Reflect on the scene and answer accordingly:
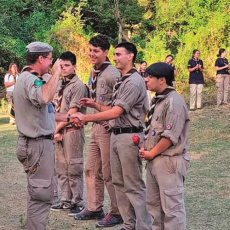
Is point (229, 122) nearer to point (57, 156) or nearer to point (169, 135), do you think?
point (57, 156)

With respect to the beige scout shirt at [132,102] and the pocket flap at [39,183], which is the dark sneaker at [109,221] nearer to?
the beige scout shirt at [132,102]

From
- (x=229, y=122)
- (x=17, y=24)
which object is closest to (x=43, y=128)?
(x=229, y=122)

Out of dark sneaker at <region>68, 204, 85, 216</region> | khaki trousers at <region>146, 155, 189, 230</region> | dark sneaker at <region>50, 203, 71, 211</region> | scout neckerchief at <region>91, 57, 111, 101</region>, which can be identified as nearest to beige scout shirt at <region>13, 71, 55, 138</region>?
khaki trousers at <region>146, 155, 189, 230</region>

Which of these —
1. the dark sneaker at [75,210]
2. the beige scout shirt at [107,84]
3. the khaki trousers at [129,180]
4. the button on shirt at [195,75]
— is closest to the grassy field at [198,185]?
the dark sneaker at [75,210]

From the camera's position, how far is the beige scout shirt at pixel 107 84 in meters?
6.07

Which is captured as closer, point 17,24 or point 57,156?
point 57,156

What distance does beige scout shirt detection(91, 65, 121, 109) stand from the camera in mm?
6070

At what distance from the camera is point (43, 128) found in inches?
191

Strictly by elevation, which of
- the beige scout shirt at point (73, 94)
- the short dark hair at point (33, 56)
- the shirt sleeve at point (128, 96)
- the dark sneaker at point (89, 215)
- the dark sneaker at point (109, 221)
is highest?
the short dark hair at point (33, 56)

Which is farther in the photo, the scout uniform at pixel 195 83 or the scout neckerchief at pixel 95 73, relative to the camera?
the scout uniform at pixel 195 83

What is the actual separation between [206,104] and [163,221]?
12.7 metres

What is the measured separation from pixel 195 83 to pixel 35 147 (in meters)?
11.9

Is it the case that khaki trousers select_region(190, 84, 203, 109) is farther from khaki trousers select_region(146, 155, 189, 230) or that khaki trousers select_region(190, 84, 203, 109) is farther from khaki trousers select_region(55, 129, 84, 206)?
khaki trousers select_region(146, 155, 189, 230)

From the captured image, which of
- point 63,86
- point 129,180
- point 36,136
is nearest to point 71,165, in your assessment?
point 63,86
